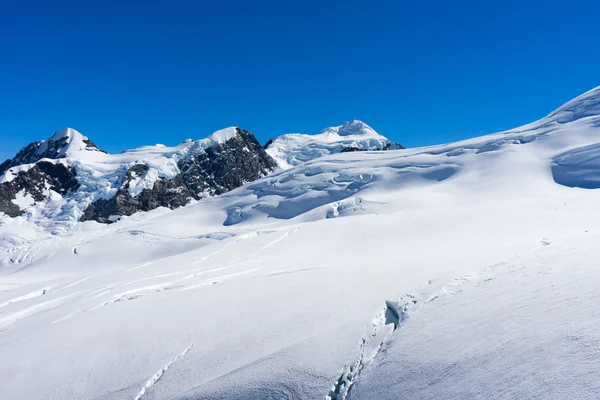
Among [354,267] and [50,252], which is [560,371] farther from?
[50,252]

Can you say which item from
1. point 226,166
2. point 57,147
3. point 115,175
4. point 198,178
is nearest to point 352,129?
point 226,166

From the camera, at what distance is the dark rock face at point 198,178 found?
89.4m

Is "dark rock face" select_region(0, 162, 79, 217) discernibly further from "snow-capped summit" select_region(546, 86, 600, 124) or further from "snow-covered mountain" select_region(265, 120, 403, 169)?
"snow-capped summit" select_region(546, 86, 600, 124)

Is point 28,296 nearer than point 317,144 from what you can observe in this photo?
Yes

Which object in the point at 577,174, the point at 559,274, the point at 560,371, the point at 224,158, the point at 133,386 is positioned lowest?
the point at 133,386

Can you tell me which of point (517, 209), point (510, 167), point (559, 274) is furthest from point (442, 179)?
point (559, 274)

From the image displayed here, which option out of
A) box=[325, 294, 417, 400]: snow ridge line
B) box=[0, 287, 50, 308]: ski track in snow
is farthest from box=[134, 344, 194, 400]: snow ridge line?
box=[0, 287, 50, 308]: ski track in snow

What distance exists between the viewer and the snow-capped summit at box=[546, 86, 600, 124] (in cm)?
6172

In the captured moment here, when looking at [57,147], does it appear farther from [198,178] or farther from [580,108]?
[580,108]

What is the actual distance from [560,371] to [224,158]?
11517cm

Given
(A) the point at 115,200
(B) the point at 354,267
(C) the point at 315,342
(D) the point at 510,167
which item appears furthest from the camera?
(A) the point at 115,200

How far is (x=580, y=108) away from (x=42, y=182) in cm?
12240

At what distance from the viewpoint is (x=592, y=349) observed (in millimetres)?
4695

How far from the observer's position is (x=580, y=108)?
6444 centimetres
